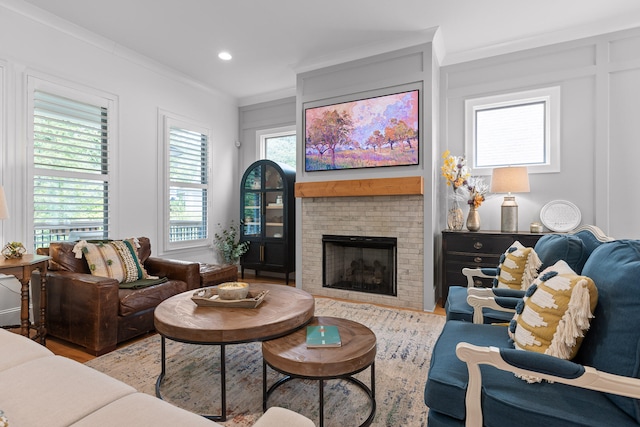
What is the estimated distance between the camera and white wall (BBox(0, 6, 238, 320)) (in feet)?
9.49

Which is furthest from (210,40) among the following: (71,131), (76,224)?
(76,224)

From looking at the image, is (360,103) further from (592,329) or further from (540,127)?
(592,329)

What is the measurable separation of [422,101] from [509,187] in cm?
129

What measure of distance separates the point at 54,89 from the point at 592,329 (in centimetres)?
444

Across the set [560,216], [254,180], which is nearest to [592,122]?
[560,216]

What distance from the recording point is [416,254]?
3578 mm

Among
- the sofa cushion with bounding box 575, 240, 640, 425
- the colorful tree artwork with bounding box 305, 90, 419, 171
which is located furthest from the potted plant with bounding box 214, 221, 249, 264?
the sofa cushion with bounding box 575, 240, 640, 425

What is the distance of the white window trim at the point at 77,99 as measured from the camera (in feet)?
9.82

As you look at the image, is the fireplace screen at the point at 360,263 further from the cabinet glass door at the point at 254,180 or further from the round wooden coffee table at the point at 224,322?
the round wooden coffee table at the point at 224,322

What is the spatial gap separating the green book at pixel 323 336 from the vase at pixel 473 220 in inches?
92.2

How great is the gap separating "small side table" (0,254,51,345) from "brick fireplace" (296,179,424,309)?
2.62 metres

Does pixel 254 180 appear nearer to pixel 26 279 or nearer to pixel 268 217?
pixel 268 217

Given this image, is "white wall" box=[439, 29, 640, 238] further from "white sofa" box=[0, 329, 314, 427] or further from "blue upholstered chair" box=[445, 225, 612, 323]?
"white sofa" box=[0, 329, 314, 427]

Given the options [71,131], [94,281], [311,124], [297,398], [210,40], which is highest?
[210,40]
